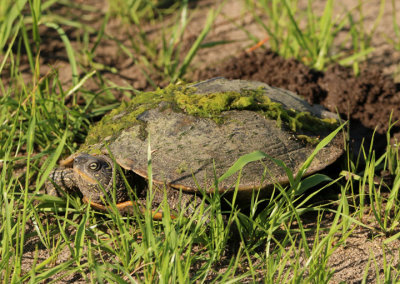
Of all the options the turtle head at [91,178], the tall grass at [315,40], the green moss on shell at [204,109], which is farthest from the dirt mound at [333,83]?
the turtle head at [91,178]

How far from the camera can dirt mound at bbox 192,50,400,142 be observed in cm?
370

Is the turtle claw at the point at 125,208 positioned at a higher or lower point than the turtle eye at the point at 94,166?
lower

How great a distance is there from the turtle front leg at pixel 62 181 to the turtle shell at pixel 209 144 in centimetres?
→ 20

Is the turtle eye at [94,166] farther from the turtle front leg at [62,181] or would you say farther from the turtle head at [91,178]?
the turtle front leg at [62,181]

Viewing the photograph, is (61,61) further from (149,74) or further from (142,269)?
(142,269)

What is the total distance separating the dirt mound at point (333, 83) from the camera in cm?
370

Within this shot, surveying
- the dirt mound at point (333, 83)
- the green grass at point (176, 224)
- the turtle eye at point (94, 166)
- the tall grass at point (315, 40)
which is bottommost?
the green grass at point (176, 224)

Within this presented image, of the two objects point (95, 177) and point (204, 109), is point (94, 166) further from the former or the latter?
point (204, 109)

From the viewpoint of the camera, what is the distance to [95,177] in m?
2.84

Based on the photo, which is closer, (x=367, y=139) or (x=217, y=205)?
(x=217, y=205)

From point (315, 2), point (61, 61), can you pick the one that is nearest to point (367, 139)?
point (315, 2)

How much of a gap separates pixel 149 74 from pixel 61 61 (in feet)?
2.88

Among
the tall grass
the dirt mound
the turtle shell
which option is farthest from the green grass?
the dirt mound

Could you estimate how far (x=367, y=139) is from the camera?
355 cm
